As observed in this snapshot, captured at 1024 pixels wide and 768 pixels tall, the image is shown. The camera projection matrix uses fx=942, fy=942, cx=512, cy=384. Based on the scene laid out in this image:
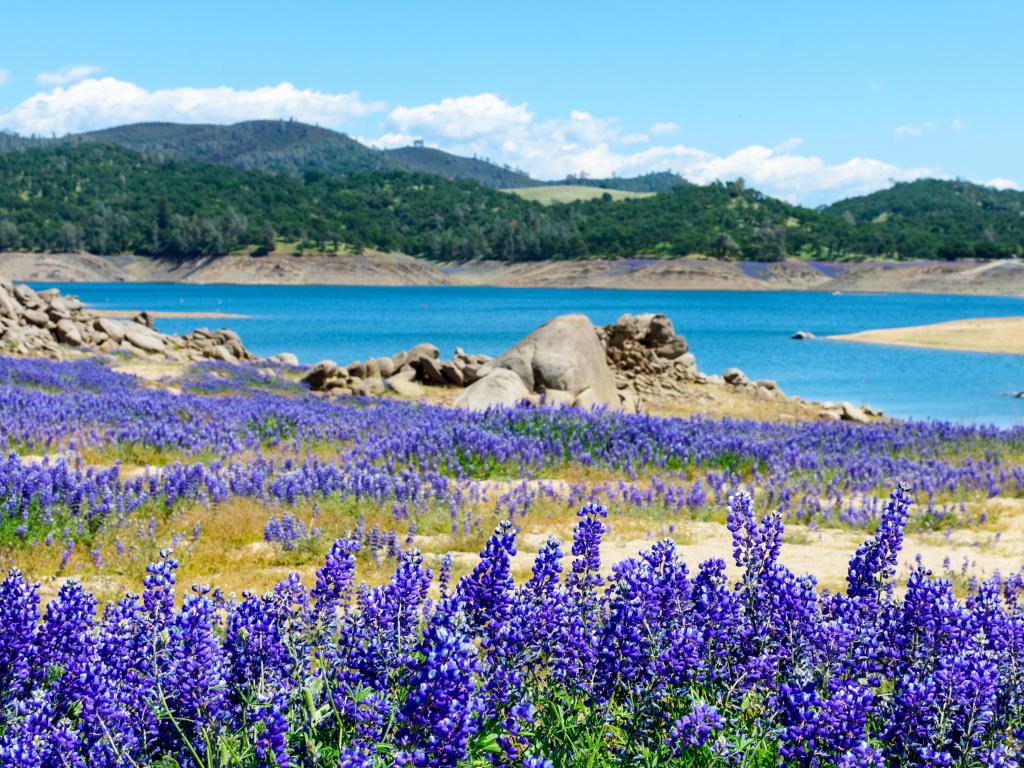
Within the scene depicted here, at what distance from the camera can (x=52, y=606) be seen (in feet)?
13.0

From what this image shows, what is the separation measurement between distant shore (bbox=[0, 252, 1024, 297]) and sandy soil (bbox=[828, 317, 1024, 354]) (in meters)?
97.7

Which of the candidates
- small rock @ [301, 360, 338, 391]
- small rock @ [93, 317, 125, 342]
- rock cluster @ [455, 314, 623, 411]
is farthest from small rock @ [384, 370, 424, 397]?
small rock @ [93, 317, 125, 342]

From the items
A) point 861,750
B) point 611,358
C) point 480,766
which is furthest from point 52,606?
point 611,358

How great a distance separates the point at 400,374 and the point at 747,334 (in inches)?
2112

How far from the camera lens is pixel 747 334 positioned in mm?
77000

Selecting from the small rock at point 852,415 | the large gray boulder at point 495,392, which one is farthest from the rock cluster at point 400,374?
the small rock at point 852,415

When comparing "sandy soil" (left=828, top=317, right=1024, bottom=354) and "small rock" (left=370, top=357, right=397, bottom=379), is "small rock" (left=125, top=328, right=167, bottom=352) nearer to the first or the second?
"small rock" (left=370, top=357, right=397, bottom=379)

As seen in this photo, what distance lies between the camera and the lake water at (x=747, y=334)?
40031 mm

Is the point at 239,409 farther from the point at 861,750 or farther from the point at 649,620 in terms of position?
the point at 861,750

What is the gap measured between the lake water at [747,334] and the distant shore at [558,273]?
531 inches

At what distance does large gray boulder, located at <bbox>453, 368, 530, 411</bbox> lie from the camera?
2103cm

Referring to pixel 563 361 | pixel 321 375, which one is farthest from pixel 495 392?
pixel 321 375

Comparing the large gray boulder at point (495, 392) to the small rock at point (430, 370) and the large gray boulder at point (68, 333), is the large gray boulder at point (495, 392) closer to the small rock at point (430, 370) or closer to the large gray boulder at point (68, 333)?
the small rock at point (430, 370)

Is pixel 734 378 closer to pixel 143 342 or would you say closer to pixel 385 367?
pixel 385 367
